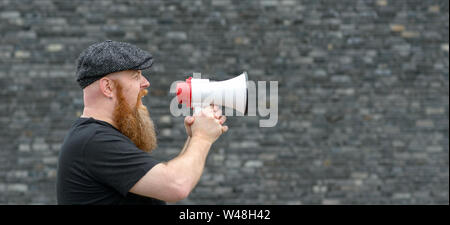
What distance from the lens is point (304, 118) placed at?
567cm

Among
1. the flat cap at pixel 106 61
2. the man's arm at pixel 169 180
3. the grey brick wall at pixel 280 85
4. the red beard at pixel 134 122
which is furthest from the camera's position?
the grey brick wall at pixel 280 85

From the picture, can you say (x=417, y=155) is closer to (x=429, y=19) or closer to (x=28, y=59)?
(x=429, y=19)

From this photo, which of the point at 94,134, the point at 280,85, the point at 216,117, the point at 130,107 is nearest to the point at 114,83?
the point at 130,107

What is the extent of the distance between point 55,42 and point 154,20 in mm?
1307

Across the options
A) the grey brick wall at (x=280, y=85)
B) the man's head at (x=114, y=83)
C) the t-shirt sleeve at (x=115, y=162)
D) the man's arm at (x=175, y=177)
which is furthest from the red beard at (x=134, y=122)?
the grey brick wall at (x=280, y=85)

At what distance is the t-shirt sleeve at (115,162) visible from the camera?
5.90 ft

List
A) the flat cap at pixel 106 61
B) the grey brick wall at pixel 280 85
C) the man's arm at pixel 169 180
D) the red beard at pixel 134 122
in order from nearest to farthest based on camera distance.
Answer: the man's arm at pixel 169 180 → the flat cap at pixel 106 61 → the red beard at pixel 134 122 → the grey brick wall at pixel 280 85

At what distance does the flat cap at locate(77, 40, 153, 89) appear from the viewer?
6.33 feet

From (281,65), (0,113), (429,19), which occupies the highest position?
(429,19)

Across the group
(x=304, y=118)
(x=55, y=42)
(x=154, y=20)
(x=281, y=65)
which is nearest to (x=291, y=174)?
(x=304, y=118)

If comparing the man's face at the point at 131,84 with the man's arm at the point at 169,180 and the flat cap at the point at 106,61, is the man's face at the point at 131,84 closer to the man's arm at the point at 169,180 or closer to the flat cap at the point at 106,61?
the flat cap at the point at 106,61

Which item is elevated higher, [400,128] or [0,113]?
[0,113]

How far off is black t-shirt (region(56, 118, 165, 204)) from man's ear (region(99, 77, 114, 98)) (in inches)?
5.2

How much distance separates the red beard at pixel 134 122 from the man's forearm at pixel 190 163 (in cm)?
27
